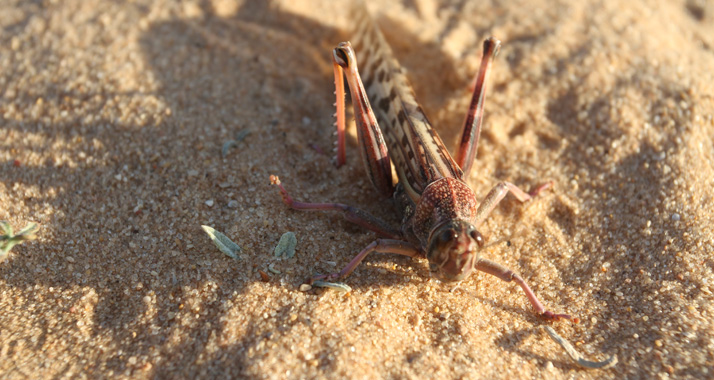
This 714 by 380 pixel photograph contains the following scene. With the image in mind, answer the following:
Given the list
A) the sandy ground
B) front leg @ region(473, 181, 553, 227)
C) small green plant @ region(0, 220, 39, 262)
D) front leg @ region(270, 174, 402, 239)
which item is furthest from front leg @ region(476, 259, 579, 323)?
small green plant @ region(0, 220, 39, 262)

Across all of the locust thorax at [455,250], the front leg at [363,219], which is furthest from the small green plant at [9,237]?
the locust thorax at [455,250]

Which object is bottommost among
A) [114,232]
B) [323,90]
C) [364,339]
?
[114,232]

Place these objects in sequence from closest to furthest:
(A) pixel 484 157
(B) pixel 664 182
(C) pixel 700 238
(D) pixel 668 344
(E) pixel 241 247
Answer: (D) pixel 668 344 → (E) pixel 241 247 → (C) pixel 700 238 → (B) pixel 664 182 → (A) pixel 484 157

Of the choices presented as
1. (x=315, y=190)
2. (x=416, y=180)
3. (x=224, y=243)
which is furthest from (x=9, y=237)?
(x=416, y=180)

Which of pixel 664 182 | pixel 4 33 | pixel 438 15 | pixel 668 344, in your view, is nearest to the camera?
pixel 668 344

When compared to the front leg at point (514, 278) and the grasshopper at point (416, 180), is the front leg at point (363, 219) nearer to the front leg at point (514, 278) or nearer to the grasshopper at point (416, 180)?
the grasshopper at point (416, 180)

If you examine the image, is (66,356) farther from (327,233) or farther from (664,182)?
(664,182)

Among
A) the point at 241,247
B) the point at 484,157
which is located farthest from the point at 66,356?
the point at 484,157

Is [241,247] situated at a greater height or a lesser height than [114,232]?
greater
